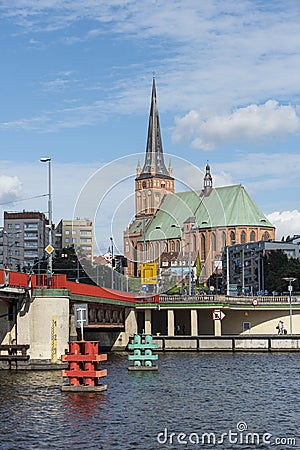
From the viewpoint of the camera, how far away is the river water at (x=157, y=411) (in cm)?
3938

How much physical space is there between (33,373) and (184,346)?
38.1 metres

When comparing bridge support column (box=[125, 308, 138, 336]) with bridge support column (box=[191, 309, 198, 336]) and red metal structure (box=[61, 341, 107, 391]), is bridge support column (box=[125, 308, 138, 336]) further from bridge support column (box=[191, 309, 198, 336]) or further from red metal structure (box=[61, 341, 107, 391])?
red metal structure (box=[61, 341, 107, 391])

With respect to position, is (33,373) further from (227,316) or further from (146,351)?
(227,316)

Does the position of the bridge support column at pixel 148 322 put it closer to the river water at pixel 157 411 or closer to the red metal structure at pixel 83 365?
the river water at pixel 157 411

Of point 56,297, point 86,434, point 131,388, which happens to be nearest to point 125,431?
point 86,434

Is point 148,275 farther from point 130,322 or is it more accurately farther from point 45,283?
point 45,283

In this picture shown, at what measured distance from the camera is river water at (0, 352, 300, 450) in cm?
3938

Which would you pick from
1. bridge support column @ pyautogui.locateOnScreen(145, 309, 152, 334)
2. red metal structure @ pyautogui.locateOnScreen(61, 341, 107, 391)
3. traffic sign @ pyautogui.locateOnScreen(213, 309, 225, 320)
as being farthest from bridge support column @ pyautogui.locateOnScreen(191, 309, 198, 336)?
red metal structure @ pyautogui.locateOnScreen(61, 341, 107, 391)

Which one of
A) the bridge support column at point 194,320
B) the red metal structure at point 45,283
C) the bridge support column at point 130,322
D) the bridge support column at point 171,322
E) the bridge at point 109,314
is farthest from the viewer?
the bridge support column at point 171,322

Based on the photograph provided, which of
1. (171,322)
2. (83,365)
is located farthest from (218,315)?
(83,365)

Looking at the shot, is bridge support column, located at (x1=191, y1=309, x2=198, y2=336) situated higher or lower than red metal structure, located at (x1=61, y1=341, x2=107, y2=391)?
higher

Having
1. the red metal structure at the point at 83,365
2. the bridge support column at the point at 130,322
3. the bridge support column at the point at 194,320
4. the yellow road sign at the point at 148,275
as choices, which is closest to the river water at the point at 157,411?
the red metal structure at the point at 83,365

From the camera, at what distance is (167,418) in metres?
45.9

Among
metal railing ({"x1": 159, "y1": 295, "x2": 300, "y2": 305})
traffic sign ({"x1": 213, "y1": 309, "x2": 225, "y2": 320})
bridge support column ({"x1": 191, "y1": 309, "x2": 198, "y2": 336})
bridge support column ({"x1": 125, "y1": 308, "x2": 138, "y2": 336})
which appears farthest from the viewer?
metal railing ({"x1": 159, "y1": 295, "x2": 300, "y2": 305})
